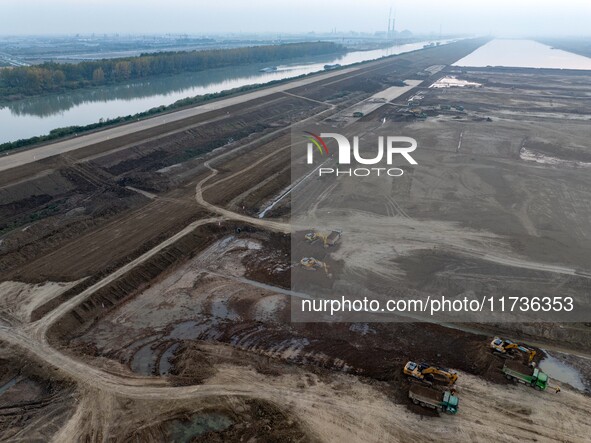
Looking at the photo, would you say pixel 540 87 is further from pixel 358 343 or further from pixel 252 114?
pixel 358 343

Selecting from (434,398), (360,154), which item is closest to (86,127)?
(360,154)

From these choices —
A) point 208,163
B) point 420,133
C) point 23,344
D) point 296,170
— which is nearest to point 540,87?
point 420,133

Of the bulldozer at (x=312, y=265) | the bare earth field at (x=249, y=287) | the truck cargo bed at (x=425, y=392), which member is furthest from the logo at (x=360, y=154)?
the truck cargo bed at (x=425, y=392)

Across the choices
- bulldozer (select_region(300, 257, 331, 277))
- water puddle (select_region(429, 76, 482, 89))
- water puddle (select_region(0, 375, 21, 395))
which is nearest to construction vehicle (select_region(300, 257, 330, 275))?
bulldozer (select_region(300, 257, 331, 277))

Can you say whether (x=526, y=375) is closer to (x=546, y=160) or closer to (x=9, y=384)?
(x=9, y=384)

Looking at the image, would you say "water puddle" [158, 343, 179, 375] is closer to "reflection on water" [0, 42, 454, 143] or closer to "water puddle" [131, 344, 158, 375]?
"water puddle" [131, 344, 158, 375]

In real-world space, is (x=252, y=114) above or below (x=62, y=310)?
above
